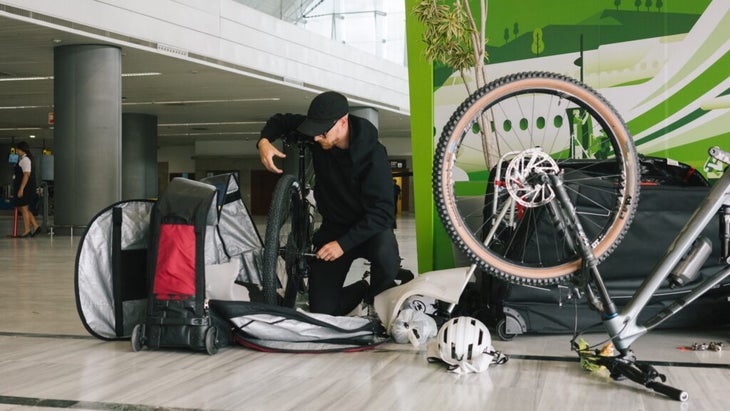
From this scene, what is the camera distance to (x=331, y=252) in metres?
3.29

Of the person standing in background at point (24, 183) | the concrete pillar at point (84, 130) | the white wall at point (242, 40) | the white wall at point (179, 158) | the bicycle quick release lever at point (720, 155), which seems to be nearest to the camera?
the bicycle quick release lever at point (720, 155)

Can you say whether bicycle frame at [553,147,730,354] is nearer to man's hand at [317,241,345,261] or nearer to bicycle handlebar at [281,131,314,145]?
man's hand at [317,241,345,261]

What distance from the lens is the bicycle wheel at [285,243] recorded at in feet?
10.8

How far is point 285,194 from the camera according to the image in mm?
3439

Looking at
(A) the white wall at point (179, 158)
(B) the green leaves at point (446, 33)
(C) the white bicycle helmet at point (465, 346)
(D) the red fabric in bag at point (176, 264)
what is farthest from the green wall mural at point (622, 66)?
(A) the white wall at point (179, 158)

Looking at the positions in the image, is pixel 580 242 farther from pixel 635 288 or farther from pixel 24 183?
A: pixel 24 183

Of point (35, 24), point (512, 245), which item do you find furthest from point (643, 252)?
point (35, 24)

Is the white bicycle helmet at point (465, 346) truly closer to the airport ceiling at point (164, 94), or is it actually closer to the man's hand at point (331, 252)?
the man's hand at point (331, 252)

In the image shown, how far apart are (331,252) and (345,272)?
0.37 metres

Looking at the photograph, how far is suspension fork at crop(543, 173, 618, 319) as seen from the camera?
2529 millimetres

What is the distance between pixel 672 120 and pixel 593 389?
2.86m

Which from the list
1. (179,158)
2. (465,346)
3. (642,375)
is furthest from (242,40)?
(179,158)

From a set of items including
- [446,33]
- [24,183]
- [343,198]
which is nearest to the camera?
[343,198]

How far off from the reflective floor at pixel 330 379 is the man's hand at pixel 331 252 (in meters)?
0.46
